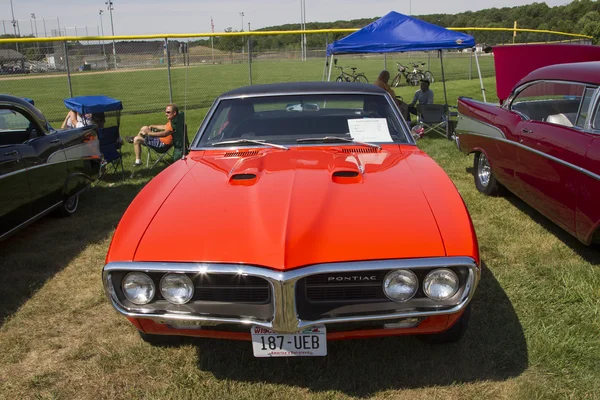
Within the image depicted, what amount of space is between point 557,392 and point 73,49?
47.1 ft

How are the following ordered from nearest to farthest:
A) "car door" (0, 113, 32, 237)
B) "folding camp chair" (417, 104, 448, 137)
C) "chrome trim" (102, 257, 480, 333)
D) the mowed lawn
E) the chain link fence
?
"chrome trim" (102, 257, 480, 333)
the mowed lawn
"car door" (0, 113, 32, 237)
"folding camp chair" (417, 104, 448, 137)
the chain link fence

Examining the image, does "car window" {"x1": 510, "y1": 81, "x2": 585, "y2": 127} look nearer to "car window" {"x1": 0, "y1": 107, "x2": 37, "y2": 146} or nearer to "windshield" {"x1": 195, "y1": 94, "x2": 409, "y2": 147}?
"windshield" {"x1": 195, "y1": 94, "x2": 409, "y2": 147}

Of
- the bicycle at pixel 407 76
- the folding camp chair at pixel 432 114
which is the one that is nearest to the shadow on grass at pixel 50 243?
the folding camp chair at pixel 432 114

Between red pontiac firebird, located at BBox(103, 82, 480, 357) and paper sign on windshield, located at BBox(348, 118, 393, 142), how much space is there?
2.69 ft

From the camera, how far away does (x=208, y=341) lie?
126 inches

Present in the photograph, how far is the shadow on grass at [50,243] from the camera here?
13.4ft

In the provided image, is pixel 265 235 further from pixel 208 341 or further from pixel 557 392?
pixel 557 392

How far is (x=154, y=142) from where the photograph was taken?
7855 mm

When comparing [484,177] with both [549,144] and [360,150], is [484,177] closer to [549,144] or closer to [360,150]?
[549,144]

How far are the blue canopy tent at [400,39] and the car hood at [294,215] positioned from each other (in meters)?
6.96

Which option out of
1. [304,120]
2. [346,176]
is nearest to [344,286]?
[346,176]

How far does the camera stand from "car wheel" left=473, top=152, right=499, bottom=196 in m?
5.95

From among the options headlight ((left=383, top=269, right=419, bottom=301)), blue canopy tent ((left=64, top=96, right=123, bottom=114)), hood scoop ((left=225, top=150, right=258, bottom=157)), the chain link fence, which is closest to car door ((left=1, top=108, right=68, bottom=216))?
blue canopy tent ((left=64, top=96, right=123, bottom=114))

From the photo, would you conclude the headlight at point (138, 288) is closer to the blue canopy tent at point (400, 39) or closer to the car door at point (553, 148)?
the car door at point (553, 148)
